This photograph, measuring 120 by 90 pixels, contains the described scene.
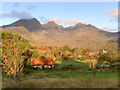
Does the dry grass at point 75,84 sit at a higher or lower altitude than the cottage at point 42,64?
higher

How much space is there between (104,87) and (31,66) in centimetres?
4671

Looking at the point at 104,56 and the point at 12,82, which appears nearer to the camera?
the point at 12,82

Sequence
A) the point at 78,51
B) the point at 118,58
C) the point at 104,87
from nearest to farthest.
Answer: the point at 104,87 < the point at 118,58 < the point at 78,51

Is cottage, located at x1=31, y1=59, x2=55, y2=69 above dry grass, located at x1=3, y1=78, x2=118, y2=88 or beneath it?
beneath

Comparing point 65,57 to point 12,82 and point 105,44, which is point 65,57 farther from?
point 12,82

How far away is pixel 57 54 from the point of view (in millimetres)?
120000

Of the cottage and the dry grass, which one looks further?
the cottage

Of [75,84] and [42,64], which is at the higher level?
[75,84]

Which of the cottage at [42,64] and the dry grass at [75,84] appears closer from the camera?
the dry grass at [75,84]

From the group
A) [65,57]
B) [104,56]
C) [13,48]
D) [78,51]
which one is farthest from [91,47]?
[78,51]

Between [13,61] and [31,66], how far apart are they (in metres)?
41.9

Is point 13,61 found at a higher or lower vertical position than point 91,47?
lower

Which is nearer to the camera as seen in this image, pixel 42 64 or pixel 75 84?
pixel 75 84

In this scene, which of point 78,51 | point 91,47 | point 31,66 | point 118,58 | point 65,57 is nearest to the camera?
point 91,47
